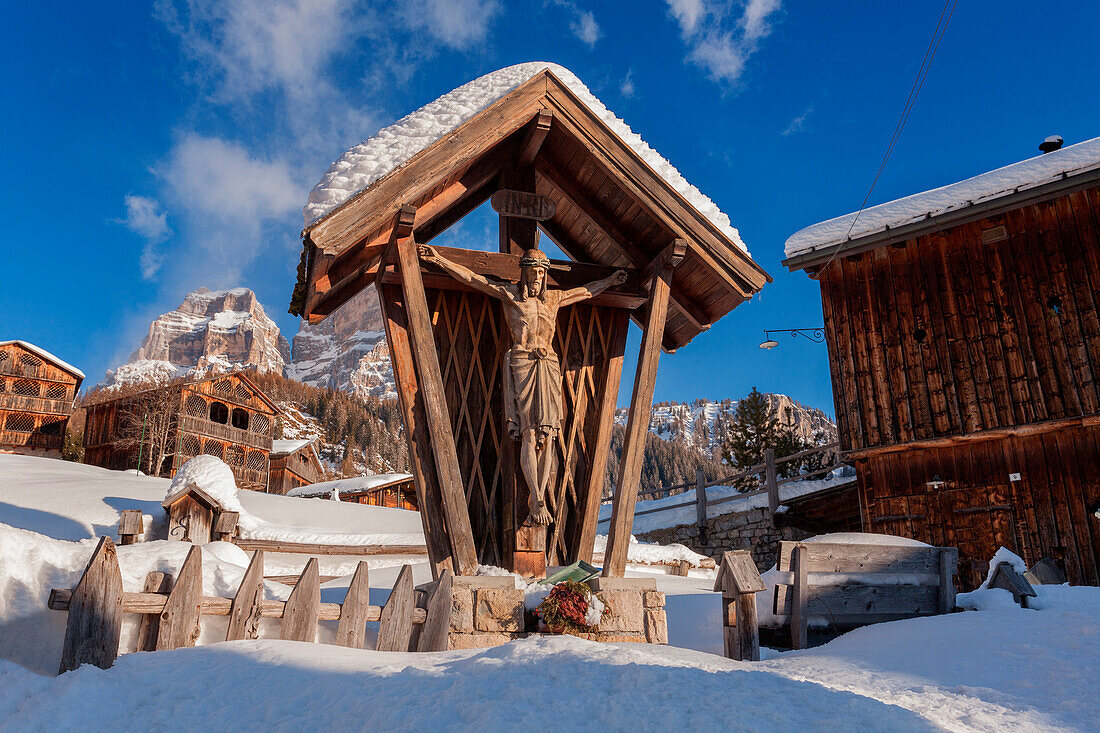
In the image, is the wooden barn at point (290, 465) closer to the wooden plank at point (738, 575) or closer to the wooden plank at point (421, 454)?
the wooden plank at point (421, 454)

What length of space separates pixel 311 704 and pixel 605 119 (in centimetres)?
535

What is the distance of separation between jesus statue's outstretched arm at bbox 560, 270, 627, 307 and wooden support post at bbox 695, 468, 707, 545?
13.8 metres

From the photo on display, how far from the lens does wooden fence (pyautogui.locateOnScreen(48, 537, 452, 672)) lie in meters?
3.28

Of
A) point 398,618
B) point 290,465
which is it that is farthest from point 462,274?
point 290,465

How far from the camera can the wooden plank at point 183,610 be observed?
3672 mm

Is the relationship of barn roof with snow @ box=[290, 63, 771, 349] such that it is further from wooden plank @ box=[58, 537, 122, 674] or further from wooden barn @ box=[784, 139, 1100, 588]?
wooden barn @ box=[784, 139, 1100, 588]

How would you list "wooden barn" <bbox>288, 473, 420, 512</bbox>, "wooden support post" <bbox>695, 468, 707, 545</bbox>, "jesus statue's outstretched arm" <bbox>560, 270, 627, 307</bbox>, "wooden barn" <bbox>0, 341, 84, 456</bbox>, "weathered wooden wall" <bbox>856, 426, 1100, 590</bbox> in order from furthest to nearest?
"wooden barn" <bbox>0, 341, 84, 456</bbox> < "wooden barn" <bbox>288, 473, 420, 512</bbox> < "wooden support post" <bbox>695, 468, 707, 545</bbox> < "weathered wooden wall" <bbox>856, 426, 1100, 590</bbox> < "jesus statue's outstretched arm" <bbox>560, 270, 627, 307</bbox>

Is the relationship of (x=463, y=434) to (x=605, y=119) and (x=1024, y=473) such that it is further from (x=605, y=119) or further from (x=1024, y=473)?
(x=1024, y=473)

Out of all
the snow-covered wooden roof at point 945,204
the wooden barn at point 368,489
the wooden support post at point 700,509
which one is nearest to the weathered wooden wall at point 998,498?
the snow-covered wooden roof at point 945,204

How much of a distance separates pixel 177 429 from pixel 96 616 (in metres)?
34.6

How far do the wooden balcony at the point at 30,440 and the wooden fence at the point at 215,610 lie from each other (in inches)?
1591

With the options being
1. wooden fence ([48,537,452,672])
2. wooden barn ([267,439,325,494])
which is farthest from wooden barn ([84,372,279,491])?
wooden fence ([48,537,452,672])

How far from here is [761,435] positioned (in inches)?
1182

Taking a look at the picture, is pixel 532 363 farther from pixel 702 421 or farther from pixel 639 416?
pixel 702 421
